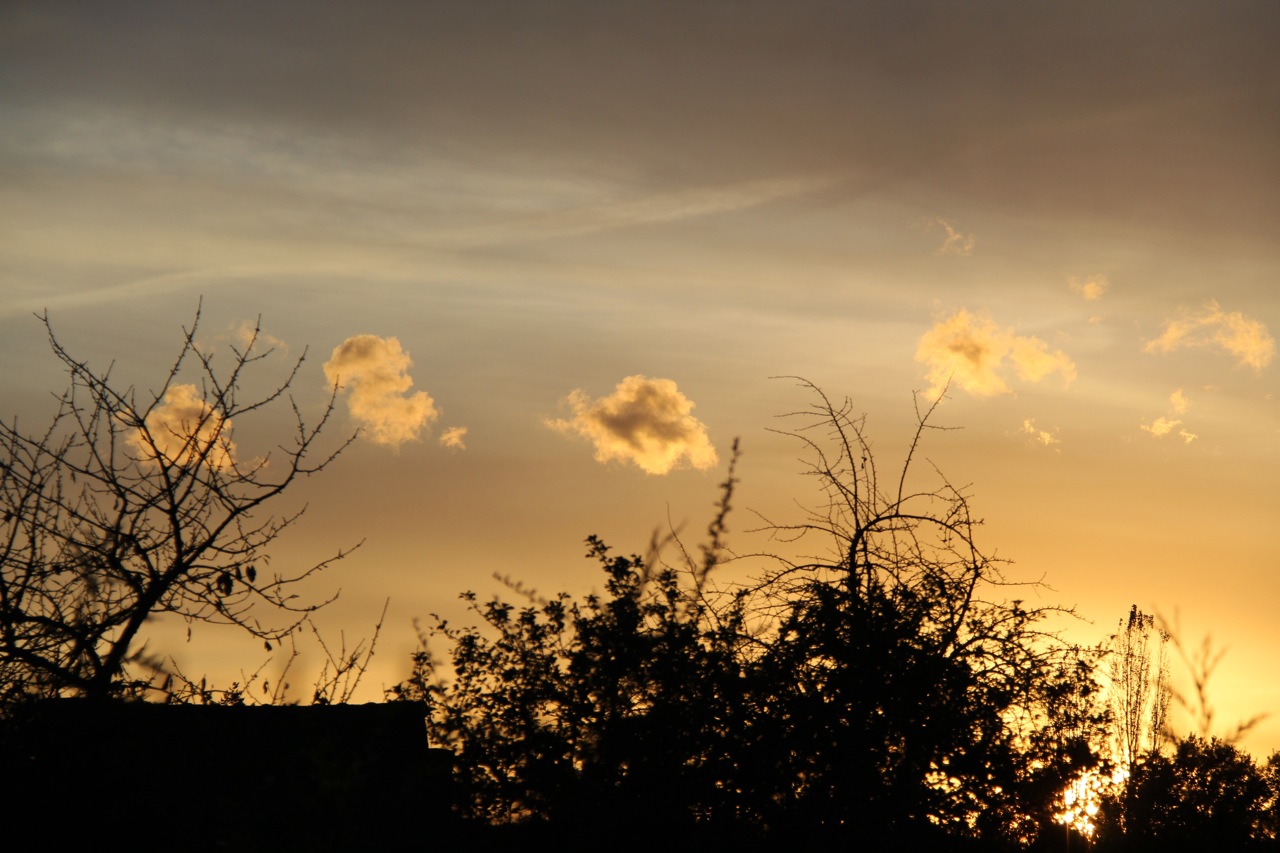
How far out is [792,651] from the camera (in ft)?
34.9

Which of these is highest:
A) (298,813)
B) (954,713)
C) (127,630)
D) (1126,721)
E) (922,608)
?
(1126,721)

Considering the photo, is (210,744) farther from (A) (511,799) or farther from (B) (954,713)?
(B) (954,713)

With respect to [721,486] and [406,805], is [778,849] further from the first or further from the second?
[721,486]

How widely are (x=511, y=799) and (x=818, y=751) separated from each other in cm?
295

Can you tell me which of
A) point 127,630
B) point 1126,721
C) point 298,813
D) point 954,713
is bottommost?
point 298,813

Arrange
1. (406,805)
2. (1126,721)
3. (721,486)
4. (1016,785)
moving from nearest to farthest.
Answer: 1. (721,486)
2. (406,805)
3. (1016,785)
4. (1126,721)

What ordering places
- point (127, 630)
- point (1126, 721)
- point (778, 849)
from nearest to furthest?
1. point (127, 630)
2. point (778, 849)
3. point (1126, 721)

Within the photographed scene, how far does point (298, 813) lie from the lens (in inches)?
254

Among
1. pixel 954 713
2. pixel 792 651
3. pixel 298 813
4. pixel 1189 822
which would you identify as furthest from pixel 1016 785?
pixel 1189 822

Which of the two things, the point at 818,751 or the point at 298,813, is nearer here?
the point at 298,813

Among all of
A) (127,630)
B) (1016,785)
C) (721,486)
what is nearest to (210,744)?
(127,630)

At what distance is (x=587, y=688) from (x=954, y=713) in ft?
13.7

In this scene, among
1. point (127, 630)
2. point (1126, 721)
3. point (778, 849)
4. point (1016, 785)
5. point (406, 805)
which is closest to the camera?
point (406, 805)

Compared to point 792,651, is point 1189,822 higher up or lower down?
higher up
